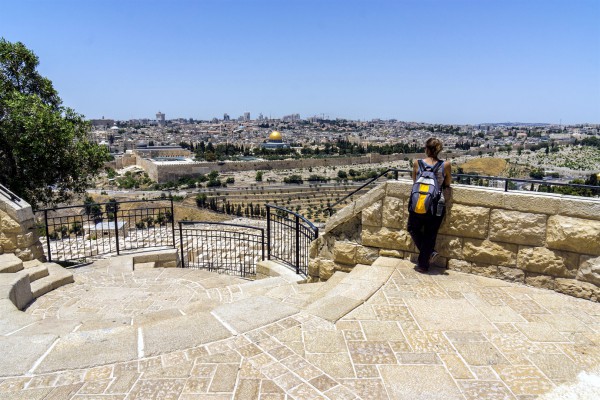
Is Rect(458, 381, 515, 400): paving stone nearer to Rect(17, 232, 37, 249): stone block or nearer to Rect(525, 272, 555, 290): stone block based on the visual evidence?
Rect(525, 272, 555, 290): stone block

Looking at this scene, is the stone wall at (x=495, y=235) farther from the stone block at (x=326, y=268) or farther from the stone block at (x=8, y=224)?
the stone block at (x=8, y=224)

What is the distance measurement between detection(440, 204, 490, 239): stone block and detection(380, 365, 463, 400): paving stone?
1.80 metres

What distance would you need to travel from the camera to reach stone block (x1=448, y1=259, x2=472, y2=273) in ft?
12.6

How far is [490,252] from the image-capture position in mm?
3707

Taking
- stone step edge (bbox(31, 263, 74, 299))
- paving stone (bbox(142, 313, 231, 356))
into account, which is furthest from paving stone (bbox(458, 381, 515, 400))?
stone step edge (bbox(31, 263, 74, 299))

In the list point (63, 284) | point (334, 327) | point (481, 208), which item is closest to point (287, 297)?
point (334, 327)

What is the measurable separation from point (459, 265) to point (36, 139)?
24.1 ft

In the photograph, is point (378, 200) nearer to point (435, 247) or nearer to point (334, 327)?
point (435, 247)

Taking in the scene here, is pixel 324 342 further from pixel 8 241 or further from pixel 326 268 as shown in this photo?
pixel 8 241

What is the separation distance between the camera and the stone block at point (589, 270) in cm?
325

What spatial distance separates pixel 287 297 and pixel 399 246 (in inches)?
50.5

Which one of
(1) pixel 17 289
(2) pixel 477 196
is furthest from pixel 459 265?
(1) pixel 17 289

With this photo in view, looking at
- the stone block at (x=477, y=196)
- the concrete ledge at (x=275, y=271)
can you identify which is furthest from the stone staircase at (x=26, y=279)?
the stone block at (x=477, y=196)

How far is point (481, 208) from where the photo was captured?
3.70m
